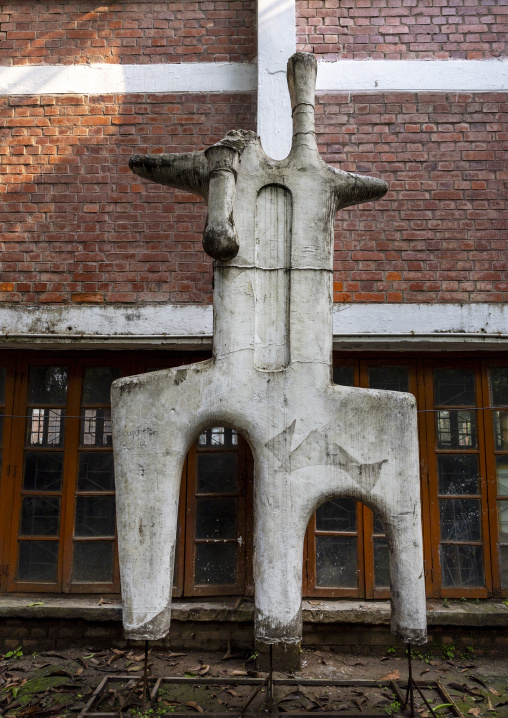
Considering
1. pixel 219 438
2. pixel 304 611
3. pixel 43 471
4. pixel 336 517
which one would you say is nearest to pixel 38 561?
pixel 43 471

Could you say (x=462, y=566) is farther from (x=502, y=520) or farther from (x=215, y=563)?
(x=215, y=563)

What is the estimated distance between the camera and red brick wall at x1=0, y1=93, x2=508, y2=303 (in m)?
4.00

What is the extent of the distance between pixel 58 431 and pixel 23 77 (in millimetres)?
2756

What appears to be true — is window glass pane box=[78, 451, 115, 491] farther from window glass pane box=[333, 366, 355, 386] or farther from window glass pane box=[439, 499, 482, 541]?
window glass pane box=[439, 499, 482, 541]

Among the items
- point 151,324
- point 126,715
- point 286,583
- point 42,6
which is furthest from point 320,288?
point 42,6

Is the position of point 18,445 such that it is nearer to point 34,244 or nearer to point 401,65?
point 34,244

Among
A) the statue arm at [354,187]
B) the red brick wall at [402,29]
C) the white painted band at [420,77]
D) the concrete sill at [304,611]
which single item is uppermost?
the red brick wall at [402,29]

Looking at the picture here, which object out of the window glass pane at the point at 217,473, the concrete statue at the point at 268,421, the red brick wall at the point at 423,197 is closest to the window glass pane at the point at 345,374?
the red brick wall at the point at 423,197

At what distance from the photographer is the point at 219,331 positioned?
256 centimetres

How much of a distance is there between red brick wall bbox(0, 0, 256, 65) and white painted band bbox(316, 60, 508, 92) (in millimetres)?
770

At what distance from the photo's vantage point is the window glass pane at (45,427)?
4.14m

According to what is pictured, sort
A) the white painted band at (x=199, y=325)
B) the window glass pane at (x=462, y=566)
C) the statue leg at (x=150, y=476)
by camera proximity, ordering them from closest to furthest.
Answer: the statue leg at (x=150, y=476), the white painted band at (x=199, y=325), the window glass pane at (x=462, y=566)

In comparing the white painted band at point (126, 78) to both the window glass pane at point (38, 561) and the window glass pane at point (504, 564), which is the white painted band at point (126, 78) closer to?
the window glass pane at point (38, 561)

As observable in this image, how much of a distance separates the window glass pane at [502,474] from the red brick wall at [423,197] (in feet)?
3.87
